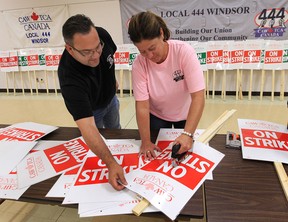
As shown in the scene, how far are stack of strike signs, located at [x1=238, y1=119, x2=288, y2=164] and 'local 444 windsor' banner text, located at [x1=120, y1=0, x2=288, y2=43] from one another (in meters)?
2.72

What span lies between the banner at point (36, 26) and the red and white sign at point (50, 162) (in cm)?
353

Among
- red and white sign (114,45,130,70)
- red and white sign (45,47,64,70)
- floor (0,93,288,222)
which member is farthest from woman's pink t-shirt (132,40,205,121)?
red and white sign (45,47,64,70)

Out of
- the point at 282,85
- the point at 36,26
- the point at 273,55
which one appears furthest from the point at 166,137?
the point at 36,26

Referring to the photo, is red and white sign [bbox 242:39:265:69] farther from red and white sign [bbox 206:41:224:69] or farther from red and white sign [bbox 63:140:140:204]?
red and white sign [bbox 63:140:140:204]

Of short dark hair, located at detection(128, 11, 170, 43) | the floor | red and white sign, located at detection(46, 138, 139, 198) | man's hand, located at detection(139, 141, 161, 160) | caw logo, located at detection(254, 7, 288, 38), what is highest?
caw logo, located at detection(254, 7, 288, 38)

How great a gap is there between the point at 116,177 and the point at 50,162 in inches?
15.2

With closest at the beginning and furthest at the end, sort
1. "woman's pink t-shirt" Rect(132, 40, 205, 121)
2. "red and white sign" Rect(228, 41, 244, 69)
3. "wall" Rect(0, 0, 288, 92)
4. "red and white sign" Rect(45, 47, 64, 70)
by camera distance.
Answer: "woman's pink t-shirt" Rect(132, 40, 205, 121), "red and white sign" Rect(228, 41, 244, 69), "wall" Rect(0, 0, 288, 92), "red and white sign" Rect(45, 47, 64, 70)

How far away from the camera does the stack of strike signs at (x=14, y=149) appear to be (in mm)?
944

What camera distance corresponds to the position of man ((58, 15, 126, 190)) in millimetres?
934

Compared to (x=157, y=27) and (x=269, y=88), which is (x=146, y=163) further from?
(x=269, y=88)

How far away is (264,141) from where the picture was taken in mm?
1097

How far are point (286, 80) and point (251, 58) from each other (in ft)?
2.33

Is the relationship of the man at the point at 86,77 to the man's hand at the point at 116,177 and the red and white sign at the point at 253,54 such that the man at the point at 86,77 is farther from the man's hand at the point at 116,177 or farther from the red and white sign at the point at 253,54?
the red and white sign at the point at 253,54

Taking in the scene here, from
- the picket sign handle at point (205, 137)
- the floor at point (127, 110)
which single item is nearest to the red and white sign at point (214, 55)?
the floor at point (127, 110)
